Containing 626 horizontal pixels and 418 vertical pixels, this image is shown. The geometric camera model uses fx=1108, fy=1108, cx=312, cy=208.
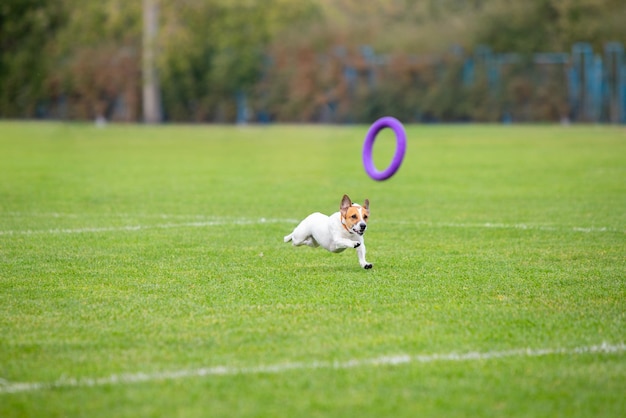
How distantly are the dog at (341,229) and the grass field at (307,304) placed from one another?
0.26 metres

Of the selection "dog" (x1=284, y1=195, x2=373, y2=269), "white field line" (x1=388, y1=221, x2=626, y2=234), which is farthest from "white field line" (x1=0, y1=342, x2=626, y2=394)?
"white field line" (x1=388, y1=221, x2=626, y2=234)

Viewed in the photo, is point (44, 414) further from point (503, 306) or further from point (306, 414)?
point (503, 306)

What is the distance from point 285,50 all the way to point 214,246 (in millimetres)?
41446

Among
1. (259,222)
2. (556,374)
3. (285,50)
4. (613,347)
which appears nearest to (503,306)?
(613,347)

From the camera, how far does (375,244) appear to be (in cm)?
1138

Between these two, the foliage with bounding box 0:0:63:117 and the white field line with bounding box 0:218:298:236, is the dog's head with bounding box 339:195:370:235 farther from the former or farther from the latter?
the foliage with bounding box 0:0:63:117

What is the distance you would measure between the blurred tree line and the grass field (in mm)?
29947

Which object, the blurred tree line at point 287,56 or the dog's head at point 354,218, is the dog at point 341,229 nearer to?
the dog's head at point 354,218

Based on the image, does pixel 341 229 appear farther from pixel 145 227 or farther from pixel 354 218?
pixel 145 227

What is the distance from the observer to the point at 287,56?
51.9m

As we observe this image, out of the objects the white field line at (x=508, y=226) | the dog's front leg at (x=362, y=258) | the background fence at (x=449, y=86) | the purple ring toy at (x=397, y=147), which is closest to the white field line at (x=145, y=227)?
the purple ring toy at (x=397, y=147)

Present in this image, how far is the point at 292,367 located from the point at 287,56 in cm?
4657

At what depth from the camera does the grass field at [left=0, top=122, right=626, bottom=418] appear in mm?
5555

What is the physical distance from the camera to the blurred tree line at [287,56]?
47562 mm
